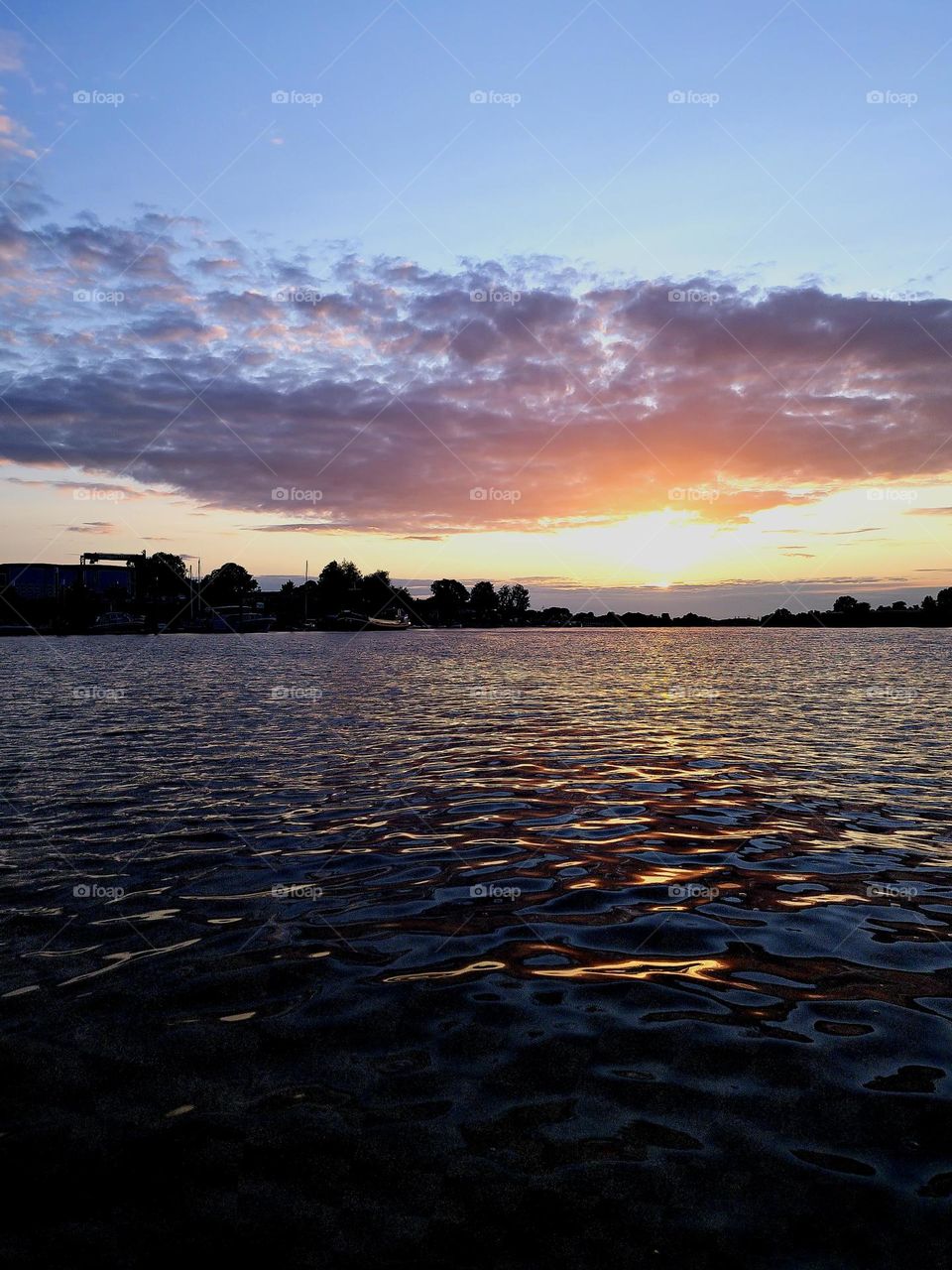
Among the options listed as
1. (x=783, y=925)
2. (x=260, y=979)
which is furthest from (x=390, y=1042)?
(x=783, y=925)

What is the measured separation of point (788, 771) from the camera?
23422 millimetres

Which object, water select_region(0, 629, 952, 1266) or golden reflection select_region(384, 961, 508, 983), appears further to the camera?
golden reflection select_region(384, 961, 508, 983)

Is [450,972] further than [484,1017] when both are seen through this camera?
Yes

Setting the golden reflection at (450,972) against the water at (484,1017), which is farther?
the golden reflection at (450,972)

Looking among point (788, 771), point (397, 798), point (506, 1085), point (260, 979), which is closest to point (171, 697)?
point (397, 798)

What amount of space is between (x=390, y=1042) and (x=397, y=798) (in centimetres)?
1187

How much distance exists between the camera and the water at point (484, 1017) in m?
5.76

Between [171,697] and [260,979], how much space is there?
4003cm

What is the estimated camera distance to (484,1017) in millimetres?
8547

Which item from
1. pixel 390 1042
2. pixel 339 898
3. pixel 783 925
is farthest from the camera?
pixel 339 898

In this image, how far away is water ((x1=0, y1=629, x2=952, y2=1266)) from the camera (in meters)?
5.76

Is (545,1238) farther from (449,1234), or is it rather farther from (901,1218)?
(901,1218)

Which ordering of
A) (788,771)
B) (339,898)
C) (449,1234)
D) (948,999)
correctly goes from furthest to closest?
1. (788,771)
2. (339,898)
3. (948,999)
4. (449,1234)

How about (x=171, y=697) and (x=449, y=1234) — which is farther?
(x=171, y=697)
